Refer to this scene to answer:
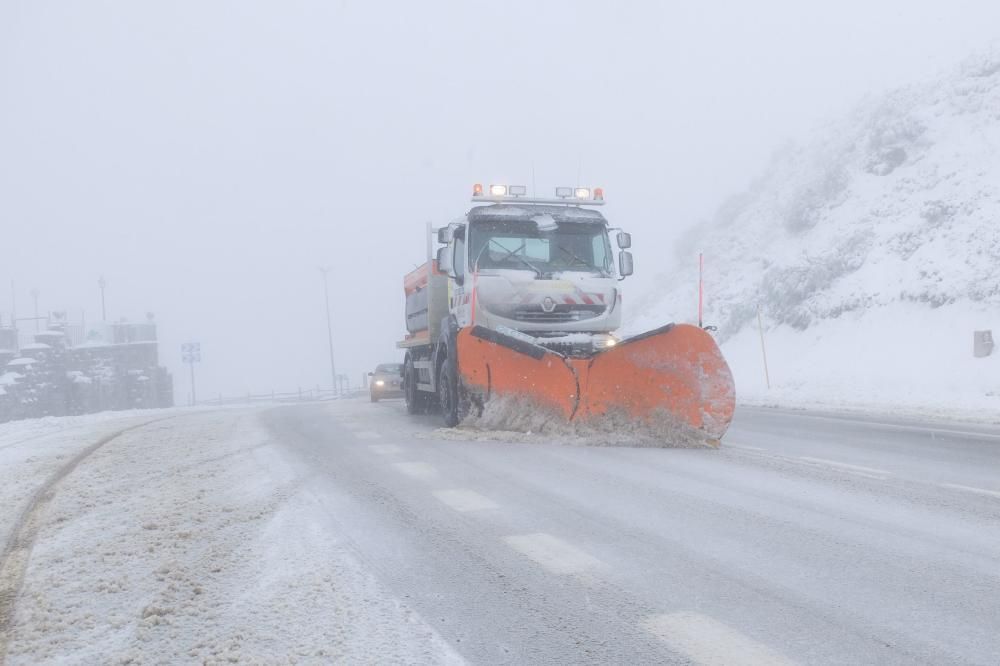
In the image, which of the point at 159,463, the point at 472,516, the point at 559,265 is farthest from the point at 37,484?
the point at 559,265

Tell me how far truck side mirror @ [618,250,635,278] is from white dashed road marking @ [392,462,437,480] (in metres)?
4.87

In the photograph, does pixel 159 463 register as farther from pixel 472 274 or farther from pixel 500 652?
pixel 500 652

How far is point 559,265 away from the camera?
36.0 feet

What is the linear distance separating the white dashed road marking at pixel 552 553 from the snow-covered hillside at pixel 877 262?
38.4 ft

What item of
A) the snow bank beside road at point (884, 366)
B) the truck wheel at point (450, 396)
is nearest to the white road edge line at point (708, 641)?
the truck wheel at point (450, 396)

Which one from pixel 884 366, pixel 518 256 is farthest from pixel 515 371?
pixel 884 366

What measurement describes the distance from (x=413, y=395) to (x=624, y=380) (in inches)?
226

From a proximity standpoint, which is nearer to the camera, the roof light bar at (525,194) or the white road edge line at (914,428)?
the white road edge line at (914,428)

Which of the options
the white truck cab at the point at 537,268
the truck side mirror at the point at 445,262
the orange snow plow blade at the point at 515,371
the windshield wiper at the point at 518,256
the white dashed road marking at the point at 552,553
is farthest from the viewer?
the truck side mirror at the point at 445,262

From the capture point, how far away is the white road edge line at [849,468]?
7008 mm

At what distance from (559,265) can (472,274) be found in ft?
3.84

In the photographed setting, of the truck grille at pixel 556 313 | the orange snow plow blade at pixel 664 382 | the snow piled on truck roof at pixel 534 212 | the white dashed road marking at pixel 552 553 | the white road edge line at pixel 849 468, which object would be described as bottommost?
the white road edge line at pixel 849 468

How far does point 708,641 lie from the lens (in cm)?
316

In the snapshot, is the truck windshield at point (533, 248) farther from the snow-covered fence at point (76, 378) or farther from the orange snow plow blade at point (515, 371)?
the snow-covered fence at point (76, 378)
